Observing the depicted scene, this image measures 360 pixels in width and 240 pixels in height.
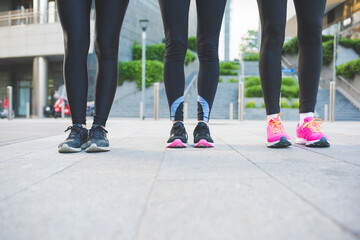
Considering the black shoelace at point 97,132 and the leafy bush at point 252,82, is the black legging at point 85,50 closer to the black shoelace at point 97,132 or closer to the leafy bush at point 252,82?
the black shoelace at point 97,132

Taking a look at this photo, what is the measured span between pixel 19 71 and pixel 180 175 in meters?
21.1

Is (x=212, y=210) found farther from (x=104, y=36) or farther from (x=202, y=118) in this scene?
(x=104, y=36)

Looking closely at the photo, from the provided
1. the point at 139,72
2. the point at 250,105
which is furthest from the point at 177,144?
the point at 139,72

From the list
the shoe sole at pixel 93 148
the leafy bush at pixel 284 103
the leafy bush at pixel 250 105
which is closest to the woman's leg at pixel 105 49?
the shoe sole at pixel 93 148

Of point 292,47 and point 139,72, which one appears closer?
point 139,72

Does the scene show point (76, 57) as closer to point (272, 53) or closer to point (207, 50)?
point (207, 50)

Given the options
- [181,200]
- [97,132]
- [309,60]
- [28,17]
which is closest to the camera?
[181,200]

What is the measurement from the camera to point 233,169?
1338 millimetres

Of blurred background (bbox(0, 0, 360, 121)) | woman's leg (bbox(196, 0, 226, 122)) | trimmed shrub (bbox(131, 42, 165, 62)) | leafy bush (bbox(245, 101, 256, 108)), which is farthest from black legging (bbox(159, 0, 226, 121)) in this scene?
trimmed shrub (bbox(131, 42, 165, 62))

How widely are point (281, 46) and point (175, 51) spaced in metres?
0.86

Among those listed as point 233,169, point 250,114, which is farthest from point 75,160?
point 250,114

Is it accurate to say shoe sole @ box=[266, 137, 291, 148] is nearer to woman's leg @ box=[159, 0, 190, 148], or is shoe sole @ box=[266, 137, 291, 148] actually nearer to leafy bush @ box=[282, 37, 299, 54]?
woman's leg @ box=[159, 0, 190, 148]

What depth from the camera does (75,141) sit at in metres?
1.97

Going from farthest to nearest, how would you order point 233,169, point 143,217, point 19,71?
point 19,71
point 233,169
point 143,217
